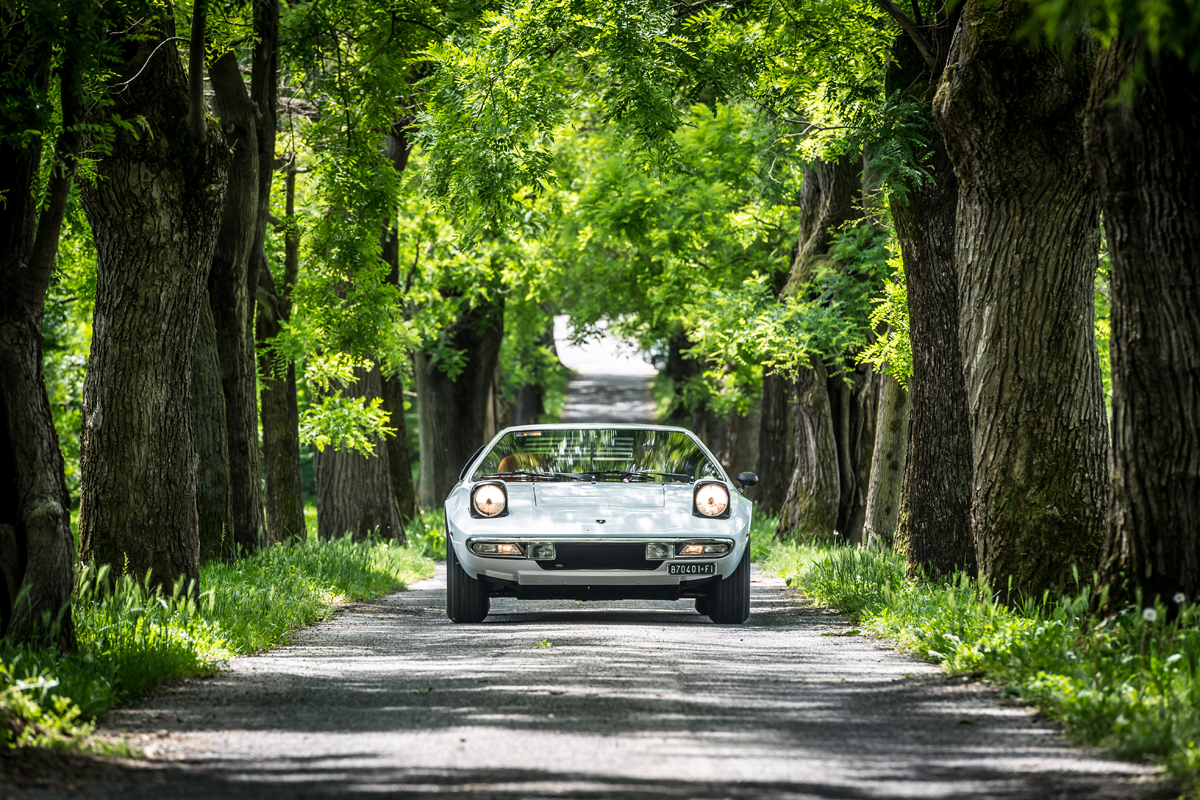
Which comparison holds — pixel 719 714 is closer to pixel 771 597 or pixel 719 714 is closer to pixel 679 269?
pixel 771 597

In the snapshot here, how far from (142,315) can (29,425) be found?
264 cm

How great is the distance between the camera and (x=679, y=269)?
80.3 ft

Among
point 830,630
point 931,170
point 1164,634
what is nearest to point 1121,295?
point 1164,634

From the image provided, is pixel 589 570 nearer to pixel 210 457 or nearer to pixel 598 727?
pixel 598 727

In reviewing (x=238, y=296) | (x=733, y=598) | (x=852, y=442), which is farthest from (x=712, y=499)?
(x=852, y=442)

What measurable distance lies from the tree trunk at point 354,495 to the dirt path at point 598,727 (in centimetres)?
1097

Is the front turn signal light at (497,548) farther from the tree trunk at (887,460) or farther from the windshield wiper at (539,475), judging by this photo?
the tree trunk at (887,460)

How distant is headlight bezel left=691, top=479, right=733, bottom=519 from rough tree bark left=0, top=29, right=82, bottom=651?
440 centimetres

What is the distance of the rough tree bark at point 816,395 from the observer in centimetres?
1931

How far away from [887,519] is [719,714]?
415 inches

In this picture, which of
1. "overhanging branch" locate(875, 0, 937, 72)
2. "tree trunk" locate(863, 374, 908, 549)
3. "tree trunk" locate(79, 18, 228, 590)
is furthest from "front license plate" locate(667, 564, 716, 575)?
"tree trunk" locate(863, 374, 908, 549)

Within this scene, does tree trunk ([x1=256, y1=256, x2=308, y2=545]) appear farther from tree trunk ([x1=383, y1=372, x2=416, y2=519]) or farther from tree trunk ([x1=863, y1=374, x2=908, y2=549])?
tree trunk ([x1=863, y1=374, x2=908, y2=549])

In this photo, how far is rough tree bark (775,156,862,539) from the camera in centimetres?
1931

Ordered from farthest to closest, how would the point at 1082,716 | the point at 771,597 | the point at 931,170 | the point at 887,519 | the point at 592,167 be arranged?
1. the point at 592,167
2. the point at 887,519
3. the point at 771,597
4. the point at 931,170
5. the point at 1082,716
